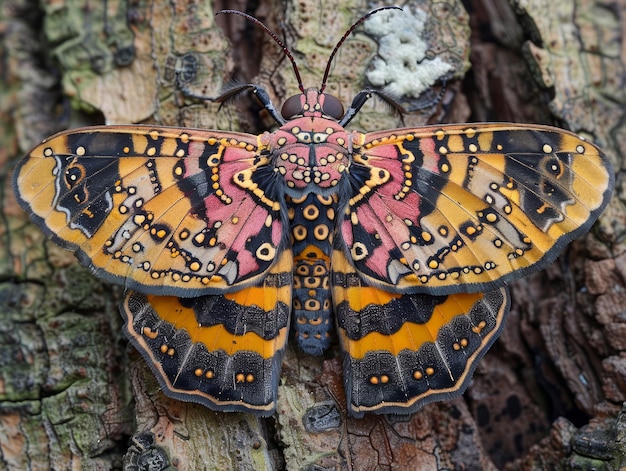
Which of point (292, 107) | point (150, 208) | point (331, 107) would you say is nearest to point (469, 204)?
point (331, 107)

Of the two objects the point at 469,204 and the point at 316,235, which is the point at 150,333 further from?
the point at 469,204

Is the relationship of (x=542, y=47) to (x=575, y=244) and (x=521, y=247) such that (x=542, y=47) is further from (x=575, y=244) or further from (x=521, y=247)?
(x=521, y=247)

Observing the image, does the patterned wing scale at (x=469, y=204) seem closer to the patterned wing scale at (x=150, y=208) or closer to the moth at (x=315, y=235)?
the moth at (x=315, y=235)

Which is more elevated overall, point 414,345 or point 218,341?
point 414,345

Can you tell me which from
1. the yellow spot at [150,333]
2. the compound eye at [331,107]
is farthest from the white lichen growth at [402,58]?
the yellow spot at [150,333]

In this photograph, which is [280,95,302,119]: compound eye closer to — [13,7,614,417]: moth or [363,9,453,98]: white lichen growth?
[13,7,614,417]: moth

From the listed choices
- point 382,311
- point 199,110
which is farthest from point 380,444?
point 199,110

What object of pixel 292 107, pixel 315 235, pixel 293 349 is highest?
pixel 292 107
